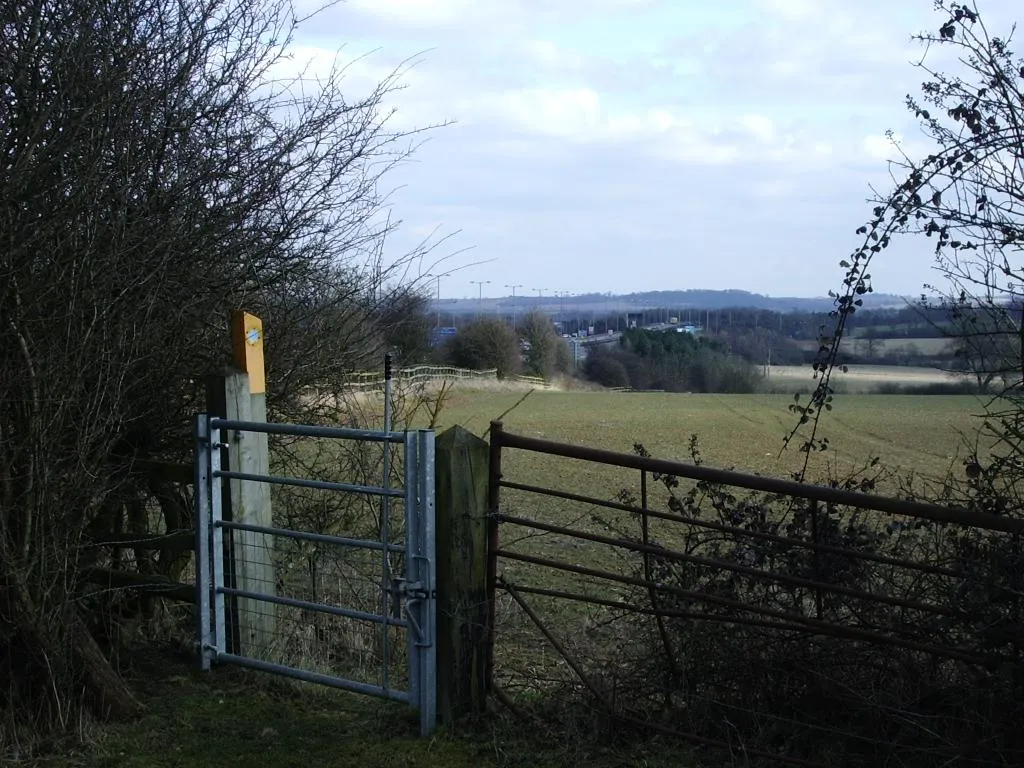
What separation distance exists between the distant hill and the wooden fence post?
2.04 meters

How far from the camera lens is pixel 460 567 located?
16.2 feet

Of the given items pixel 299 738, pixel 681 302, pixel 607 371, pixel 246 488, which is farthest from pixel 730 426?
pixel 607 371

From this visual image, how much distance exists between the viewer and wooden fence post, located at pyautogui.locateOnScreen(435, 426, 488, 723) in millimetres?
4934

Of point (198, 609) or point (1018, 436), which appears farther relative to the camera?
point (198, 609)

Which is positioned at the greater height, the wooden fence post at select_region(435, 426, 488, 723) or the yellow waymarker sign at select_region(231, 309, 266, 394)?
the yellow waymarker sign at select_region(231, 309, 266, 394)

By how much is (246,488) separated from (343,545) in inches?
29.5

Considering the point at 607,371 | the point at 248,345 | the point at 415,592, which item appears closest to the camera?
the point at 415,592

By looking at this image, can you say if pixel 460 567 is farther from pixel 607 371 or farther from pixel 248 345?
pixel 607 371

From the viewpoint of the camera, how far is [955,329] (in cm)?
494

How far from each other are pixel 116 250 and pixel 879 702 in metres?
4.12

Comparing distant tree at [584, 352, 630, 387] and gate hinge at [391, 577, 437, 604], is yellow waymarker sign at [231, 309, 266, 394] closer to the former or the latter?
gate hinge at [391, 577, 437, 604]

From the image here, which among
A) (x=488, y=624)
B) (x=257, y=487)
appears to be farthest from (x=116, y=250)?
(x=488, y=624)

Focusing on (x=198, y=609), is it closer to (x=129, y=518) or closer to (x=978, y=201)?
(x=129, y=518)

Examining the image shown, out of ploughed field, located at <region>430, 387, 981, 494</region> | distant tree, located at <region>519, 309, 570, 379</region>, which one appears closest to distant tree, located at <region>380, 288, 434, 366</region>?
ploughed field, located at <region>430, 387, 981, 494</region>
